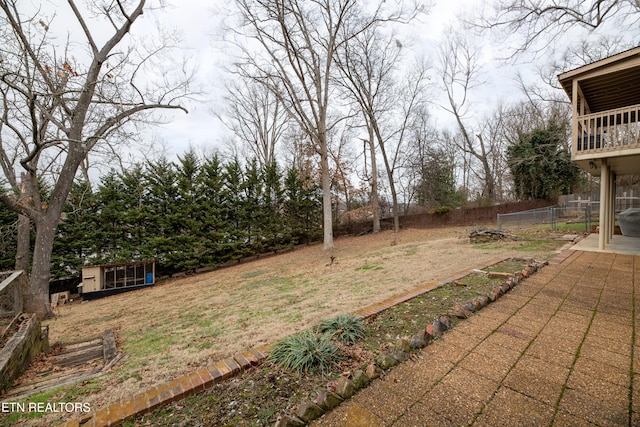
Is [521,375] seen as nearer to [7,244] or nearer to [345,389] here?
[345,389]

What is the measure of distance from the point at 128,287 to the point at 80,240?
282cm

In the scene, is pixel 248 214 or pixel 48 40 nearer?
pixel 48 40

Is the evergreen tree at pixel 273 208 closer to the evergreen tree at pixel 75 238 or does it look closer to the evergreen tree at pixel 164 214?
the evergreen tree at pixel 164 214

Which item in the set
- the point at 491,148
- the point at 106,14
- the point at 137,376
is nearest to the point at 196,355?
the point at 137,376

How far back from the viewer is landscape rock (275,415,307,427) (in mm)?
1577

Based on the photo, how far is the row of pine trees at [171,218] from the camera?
10.8 meters

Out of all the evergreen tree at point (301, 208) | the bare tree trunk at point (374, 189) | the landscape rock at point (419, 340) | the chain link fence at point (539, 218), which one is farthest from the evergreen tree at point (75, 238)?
the chain link fence at point (539, 218)

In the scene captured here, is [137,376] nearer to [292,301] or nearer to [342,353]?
[342,353]

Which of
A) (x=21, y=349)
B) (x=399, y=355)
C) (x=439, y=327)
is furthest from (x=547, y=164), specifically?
(x=21, y=349)

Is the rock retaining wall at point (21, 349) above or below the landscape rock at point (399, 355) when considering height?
below

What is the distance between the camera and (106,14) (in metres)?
7.57

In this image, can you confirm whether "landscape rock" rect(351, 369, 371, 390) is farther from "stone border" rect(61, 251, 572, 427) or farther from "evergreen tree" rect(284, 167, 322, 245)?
"evergreen tree" rect(284, 167, 322, 245)

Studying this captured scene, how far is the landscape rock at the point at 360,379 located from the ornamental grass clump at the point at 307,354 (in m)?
0.33

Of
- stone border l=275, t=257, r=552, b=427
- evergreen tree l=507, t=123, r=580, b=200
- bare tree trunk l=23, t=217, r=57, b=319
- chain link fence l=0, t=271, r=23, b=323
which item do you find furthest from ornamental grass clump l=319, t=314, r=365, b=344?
evergreen tree l=507, t=123, r=580, b=200
